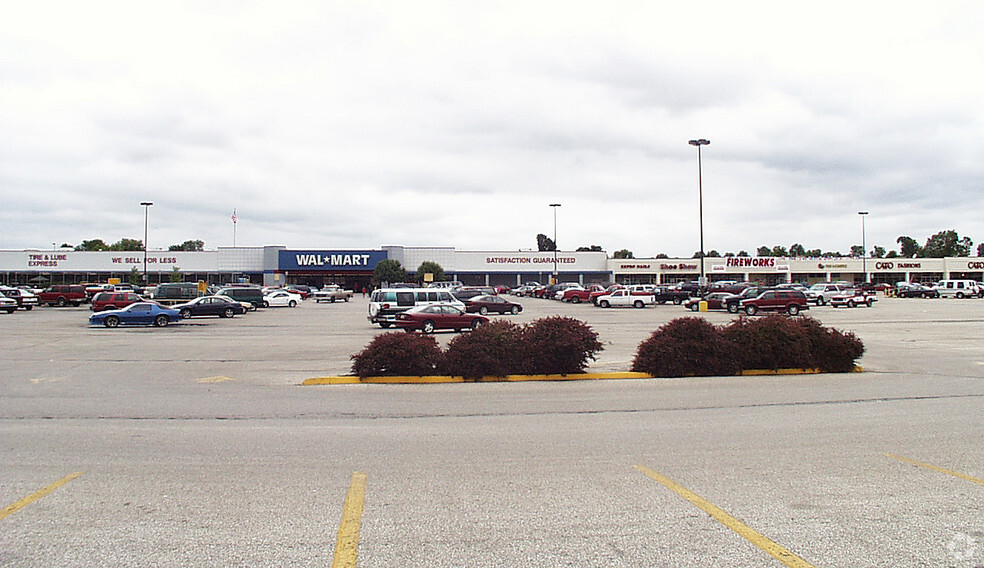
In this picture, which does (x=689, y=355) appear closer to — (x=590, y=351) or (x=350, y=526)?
(x=590, y=351)

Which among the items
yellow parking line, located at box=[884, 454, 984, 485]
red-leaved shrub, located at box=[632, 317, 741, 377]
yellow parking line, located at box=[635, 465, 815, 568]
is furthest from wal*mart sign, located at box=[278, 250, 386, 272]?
yellow parking line, located at box=[635, 465, 815, 568]

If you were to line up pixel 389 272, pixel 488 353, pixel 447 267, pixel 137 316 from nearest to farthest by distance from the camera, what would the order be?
pixel 488 353 → pixel 137 316 → pixel 389 272 → pixel 447 267

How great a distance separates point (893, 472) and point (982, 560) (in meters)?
2.18

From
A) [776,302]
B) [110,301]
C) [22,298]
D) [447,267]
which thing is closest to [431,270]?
[447,267]

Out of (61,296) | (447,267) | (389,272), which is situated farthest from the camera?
(447,267)

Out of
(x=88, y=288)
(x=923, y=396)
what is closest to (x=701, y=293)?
(x=923, y=396)

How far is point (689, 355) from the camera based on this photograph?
1412 centimetres

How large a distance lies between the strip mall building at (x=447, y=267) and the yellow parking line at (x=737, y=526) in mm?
87710

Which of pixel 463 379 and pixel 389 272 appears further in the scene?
pixel 389 272

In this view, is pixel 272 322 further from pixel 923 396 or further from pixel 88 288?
pixel 88 288

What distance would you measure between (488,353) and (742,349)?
542cm

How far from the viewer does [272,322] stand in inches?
1364

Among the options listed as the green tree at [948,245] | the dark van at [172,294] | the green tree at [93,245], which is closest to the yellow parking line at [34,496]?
the dark van at [172,294]

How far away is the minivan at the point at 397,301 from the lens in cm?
3089
